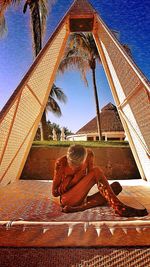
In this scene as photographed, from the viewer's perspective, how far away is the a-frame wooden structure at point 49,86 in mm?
3523

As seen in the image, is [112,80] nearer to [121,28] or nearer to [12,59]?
[12,59]

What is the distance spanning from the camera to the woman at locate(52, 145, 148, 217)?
2498 mm

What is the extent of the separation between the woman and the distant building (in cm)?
1934

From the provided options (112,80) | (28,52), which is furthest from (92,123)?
(112,80)

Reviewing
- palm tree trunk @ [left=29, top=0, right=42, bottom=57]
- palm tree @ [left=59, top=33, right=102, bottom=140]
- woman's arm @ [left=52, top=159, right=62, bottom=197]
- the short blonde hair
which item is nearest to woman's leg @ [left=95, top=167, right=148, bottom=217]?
the short blonde hair

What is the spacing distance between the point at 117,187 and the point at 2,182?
176 cm

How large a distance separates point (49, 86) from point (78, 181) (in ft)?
8.87

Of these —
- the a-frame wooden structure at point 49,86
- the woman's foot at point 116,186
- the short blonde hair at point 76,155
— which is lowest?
the woman's foot at point 116,186

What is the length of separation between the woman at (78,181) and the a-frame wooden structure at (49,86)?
0.84 m

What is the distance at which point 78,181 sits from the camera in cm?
264

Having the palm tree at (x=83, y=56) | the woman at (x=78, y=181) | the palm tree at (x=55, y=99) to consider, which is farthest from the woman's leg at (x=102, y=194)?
the palm tree at (x=55, y=99)

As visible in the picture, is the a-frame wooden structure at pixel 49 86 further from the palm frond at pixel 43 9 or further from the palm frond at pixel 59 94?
the palm frond at pixel 59 94

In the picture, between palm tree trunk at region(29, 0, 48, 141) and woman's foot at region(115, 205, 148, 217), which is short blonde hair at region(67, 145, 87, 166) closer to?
woman's foot at region(115, 205, 148, 217)

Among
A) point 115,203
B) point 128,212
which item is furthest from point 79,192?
point 128,212
